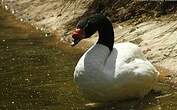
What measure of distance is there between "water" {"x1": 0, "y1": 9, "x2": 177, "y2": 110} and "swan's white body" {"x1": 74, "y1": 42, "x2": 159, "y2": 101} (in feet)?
0.85

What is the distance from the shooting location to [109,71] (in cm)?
997

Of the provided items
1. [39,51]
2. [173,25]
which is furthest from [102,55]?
[39,51]

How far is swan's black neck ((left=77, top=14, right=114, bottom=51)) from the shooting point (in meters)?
10.5

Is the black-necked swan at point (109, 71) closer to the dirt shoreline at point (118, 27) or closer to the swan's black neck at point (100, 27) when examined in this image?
the swan's black neck at point (100, 27)

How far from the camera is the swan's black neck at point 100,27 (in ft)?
34.4

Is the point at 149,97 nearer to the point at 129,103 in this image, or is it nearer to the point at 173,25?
the point at 129,103

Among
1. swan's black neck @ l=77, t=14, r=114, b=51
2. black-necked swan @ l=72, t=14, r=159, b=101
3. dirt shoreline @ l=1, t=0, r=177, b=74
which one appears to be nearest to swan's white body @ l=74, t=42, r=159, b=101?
black-necked swan @ l=72, t=14, r=159, b=101

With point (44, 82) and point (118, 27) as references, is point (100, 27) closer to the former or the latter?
point (44, 82)

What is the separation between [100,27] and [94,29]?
0.60 feet

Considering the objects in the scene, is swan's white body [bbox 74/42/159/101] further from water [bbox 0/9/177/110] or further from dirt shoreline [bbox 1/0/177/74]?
dirt shoreline [bbox 1/0/177/74]

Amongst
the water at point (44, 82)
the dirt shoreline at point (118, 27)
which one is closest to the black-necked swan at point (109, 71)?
the water at point (44, 82)

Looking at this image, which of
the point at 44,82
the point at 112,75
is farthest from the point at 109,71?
the point at 44,82

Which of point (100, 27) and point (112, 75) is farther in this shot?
point (100, 27)

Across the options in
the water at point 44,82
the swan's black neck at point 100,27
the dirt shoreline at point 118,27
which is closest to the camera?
the water at point 44,82
